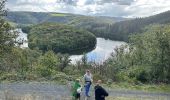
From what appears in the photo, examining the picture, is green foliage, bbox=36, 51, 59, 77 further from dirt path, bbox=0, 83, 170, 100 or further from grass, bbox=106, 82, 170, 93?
grass, bbox=106, 82, 170, 93

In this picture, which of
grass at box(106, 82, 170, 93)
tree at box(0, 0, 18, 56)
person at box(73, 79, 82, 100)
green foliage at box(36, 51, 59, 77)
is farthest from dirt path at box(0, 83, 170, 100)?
tree at box(0, 0, 18, 56)

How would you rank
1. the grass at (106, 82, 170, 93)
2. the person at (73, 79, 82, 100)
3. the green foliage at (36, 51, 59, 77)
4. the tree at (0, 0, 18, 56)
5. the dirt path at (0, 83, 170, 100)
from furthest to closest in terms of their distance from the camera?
the green foliage at (36, 51, 59, 77), the grass at (106, 82, 170, 93), the dirt path at (0, 83, 170, 100), the person at (73, 79, 82, 100), the tree at (0, 0, 18, 56)

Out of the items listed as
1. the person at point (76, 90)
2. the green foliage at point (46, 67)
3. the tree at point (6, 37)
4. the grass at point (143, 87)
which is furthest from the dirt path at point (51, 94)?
the tree at point (6, 37)

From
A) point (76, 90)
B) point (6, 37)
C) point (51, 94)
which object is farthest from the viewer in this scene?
point (51, 94)

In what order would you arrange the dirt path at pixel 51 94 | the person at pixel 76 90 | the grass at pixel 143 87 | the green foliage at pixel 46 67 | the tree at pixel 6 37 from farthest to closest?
the green foliage at pixel 46 67, the grass at pixel 143 87, the dirt path at pixel 51 94, the person at pixel 76 90, the tree at pixel 6 37

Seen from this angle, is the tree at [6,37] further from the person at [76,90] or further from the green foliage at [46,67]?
the green foliage at [46,67]

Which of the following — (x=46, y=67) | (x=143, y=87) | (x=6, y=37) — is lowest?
(x=143, y=87)

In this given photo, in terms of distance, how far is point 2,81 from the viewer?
205 feet

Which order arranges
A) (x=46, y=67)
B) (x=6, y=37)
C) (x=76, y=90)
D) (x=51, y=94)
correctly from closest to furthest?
(x=6, y=37) → (x=76, y=90) → (x=51, y=94) → (x=46, y=67)

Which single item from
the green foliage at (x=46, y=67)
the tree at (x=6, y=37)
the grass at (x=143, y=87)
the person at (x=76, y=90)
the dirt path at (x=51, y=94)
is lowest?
the grass at (x=143, y=87)

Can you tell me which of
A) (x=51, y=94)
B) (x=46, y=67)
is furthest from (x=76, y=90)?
(x=46, y=67)

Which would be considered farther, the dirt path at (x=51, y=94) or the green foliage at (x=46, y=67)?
the green foliage at (x=46, y=67)

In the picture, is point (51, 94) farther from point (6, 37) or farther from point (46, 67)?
point (46, 67)

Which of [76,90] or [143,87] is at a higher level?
[76,90]
